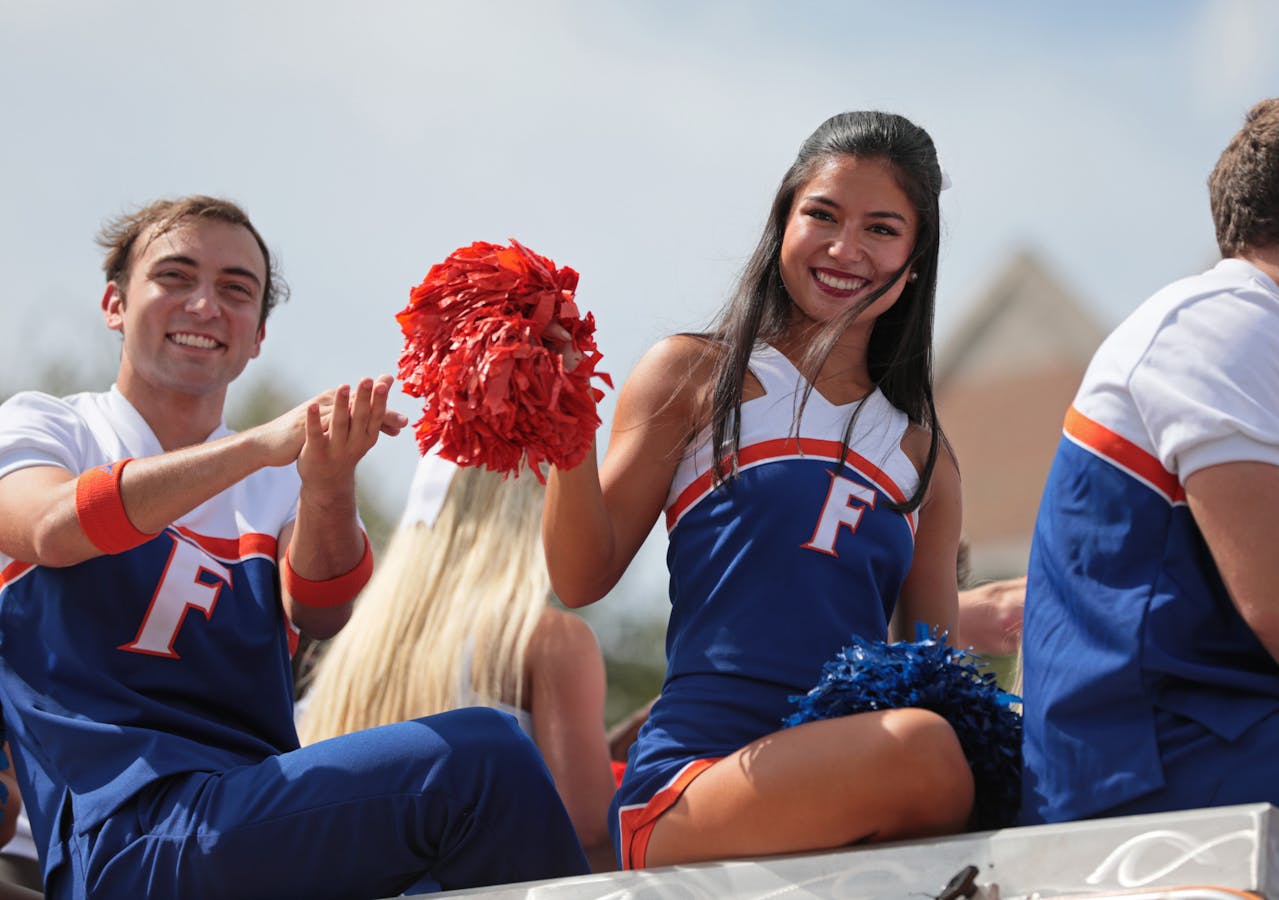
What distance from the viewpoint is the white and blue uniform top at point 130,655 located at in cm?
299

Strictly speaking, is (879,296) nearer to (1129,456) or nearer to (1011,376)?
(1129,456)

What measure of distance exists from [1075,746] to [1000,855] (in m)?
0.25

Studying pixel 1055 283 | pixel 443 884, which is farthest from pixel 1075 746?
pixel 1055 283

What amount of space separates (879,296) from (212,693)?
1.52m

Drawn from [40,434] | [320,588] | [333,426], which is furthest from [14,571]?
[333,426]

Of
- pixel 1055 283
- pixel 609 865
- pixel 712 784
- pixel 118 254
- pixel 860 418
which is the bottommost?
pixel 609 865

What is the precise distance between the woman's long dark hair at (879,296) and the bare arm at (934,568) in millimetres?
84

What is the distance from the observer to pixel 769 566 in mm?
2969

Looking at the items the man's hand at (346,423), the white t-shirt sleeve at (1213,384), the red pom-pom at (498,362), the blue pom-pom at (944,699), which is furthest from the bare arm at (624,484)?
the white t-shirt sleeve at (1213,384)

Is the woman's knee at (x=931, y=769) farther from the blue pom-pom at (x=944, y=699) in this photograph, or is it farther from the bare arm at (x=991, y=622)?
the bare arm at (x=991, y=622)

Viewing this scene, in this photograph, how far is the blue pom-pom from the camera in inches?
105

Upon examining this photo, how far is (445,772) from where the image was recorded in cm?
286

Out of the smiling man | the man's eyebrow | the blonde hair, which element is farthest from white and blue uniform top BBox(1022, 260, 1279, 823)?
the man's eyebrow

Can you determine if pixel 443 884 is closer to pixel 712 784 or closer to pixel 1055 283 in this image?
pixel 712 784
